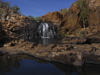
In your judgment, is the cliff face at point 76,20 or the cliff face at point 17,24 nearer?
the cliff face at point 17,24

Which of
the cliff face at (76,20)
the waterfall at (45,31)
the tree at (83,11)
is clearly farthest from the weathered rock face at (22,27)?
the tree at (83,11)

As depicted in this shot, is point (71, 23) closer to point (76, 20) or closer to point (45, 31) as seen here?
point (76, 20)

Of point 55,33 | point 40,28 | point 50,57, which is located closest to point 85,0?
point 55,33

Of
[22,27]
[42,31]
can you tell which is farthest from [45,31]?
[22,27]

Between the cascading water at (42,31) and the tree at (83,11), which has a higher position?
the tree at (83,11)

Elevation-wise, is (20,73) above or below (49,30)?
below

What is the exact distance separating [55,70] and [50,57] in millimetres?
2304

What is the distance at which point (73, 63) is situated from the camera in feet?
26.1

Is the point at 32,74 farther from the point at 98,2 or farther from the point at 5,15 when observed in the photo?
the point at 98,2

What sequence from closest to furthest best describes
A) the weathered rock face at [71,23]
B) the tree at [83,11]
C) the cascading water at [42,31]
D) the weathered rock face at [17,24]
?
the weathered rock face at [17,24]
the cascading water at [42,31]
the tree at [83,11]
the weathered rock face at [71,23]

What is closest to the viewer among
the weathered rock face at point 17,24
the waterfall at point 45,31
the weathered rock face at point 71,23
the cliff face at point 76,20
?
the weathered rock face at point 17,24

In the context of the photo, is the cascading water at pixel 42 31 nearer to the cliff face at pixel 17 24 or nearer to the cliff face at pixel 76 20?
the cliff face at pixel 17 24

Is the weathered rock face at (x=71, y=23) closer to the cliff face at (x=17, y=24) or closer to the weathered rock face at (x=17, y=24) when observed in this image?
the weathered rock face at (x=17, y=24)

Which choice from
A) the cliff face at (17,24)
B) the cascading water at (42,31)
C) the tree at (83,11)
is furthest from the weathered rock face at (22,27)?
the tree at (83,11)
